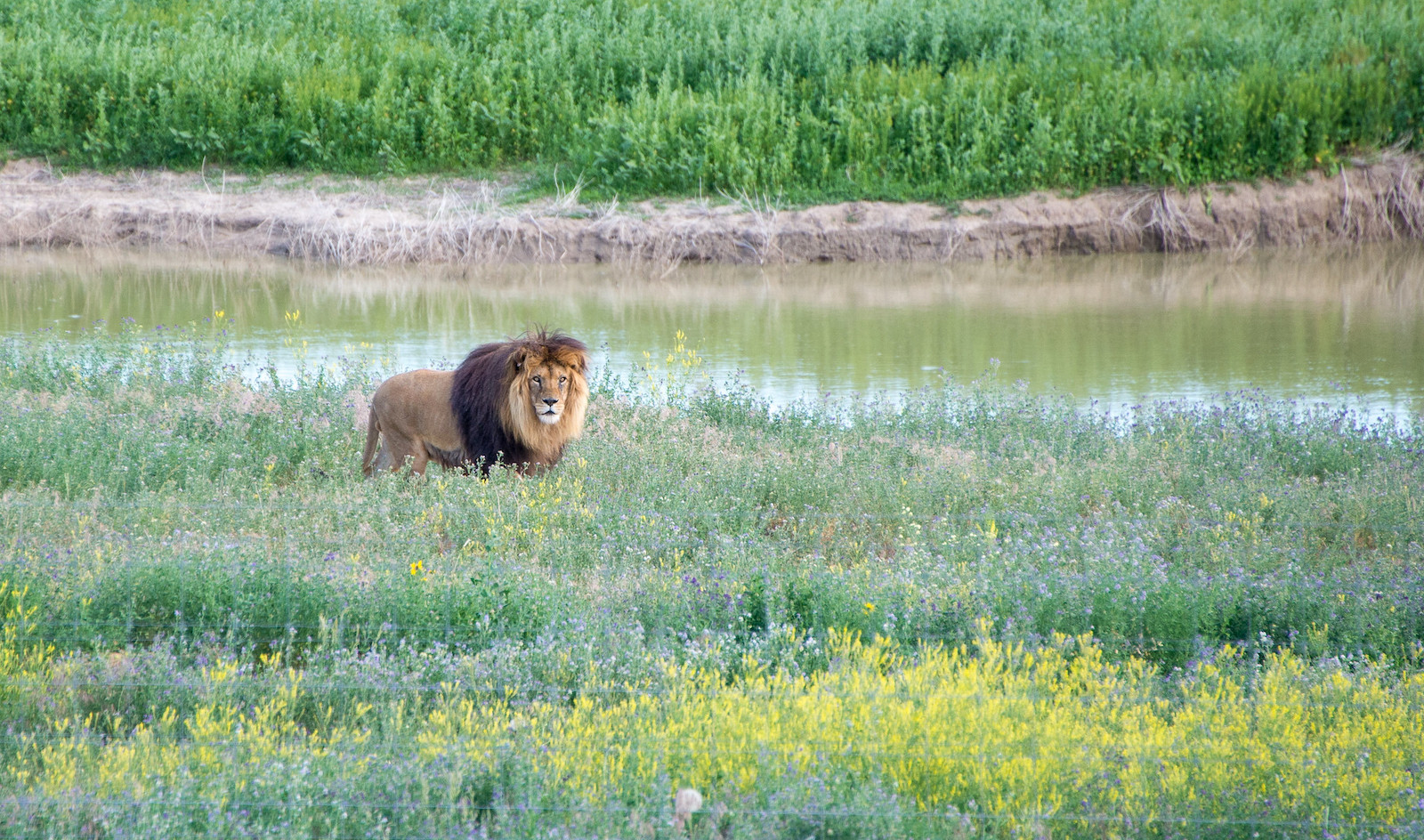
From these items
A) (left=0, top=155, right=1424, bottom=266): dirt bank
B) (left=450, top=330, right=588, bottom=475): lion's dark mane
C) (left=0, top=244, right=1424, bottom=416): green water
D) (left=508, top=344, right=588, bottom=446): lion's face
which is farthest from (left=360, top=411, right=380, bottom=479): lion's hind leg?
(left=0, top=155, right=1424, bottom=266): dirt bank

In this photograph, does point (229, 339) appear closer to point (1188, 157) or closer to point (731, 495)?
point (731, 495)

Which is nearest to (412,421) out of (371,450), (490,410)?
(371,450)

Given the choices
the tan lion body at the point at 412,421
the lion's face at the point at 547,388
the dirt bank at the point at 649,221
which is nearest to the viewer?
the lion's face at the point at 547,388

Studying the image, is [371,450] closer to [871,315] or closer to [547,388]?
[547,388]

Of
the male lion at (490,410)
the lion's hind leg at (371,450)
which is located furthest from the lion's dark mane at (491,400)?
the lion's hind leg at (371,450)

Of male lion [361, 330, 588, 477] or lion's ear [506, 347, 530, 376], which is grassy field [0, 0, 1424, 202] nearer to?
male lion [361, 330, 588, 477]

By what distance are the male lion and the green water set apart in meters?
4.14

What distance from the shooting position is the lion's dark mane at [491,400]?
770 centimetres

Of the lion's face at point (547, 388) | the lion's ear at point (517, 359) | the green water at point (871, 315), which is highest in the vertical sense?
the lion's ear at point (517, 359)

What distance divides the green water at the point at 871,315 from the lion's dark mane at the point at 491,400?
14.5 feet

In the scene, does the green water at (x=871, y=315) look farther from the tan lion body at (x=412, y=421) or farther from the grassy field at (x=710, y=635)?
the grassy field at (x=710, y=635)

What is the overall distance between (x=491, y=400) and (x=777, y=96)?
58.7 feet

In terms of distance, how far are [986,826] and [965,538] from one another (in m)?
2.83

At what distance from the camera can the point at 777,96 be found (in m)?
24.4
